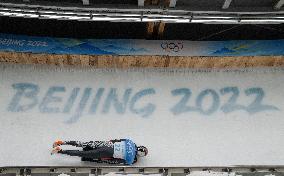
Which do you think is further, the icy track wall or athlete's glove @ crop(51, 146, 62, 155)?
the icy track wall

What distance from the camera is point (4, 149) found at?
839cm

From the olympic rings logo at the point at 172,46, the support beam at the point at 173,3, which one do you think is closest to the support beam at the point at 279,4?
the support beam at the point at 173,3

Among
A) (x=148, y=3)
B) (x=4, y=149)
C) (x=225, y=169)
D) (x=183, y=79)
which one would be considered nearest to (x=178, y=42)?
(x=183, y=79)

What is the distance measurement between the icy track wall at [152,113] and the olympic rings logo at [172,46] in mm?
509

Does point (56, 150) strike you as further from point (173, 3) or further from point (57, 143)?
point (173, 3)

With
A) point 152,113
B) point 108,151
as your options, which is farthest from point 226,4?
point 108,151

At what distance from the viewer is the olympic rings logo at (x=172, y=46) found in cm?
964

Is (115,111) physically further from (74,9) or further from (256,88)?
(256,88)

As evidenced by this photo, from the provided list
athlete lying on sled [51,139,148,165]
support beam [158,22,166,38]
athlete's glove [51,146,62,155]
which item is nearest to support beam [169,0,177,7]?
support beam [158,22,166,38]

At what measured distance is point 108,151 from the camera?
26.7 ft

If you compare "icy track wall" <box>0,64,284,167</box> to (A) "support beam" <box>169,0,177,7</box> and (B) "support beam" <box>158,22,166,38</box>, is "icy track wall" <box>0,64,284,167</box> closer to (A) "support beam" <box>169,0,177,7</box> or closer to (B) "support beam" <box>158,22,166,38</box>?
(B) "support beam" <box>158,22,166,38</box>

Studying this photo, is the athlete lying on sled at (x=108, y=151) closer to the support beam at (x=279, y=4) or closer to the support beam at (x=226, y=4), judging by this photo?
the support beam at (x=226, y=4)

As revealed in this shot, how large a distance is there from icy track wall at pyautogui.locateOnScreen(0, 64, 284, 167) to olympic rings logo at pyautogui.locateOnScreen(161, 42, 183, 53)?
509mm

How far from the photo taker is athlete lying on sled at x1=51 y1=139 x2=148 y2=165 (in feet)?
26.7
